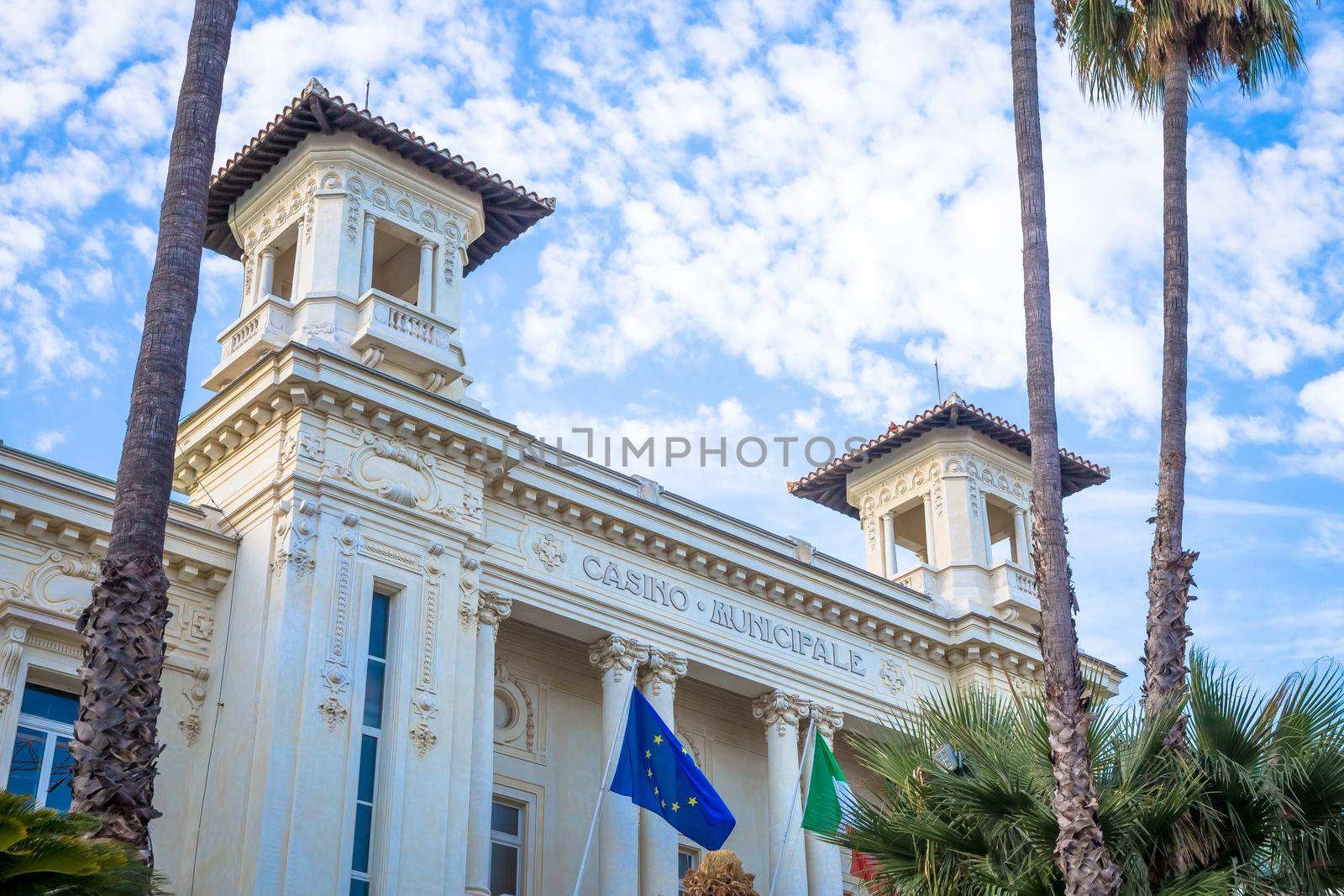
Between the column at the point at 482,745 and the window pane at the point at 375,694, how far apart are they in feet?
4.69

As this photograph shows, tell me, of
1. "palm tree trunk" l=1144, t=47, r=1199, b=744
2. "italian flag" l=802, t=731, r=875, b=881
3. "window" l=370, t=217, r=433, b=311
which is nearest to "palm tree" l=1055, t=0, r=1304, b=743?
"palm tree trunk" l=1144, t=47, r=1199, b=744

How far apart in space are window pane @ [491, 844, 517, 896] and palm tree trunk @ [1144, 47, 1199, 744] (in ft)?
36.4

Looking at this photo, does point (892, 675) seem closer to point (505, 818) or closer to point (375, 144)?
point (505, 818)

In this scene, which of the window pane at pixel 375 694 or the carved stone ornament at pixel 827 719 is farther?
the carved stone ornament at pixel 827 719

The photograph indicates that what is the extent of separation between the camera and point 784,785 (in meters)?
26.1

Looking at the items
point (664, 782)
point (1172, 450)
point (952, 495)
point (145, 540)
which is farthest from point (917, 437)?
point (145, 540)

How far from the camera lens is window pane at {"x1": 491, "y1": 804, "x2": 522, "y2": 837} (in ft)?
79.6

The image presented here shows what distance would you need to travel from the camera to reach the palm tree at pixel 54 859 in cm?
1009

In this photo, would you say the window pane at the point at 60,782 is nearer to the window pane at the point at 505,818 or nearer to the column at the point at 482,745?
the column at the point at 482,745

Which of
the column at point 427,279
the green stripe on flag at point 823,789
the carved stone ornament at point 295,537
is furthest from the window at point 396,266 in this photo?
the green stripe on flag at point 823,789

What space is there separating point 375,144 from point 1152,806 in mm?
16094

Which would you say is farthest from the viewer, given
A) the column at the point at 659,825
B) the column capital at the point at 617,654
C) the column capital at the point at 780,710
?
the column capital at the point at 780,710

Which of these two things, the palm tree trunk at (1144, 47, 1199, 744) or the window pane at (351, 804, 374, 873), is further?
the window pane at (351, 804, 374, 873)

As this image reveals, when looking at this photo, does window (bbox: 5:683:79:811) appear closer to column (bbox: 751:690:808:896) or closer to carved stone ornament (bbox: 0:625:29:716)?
carved stone ornament (bbox: 0:625:29:716)
